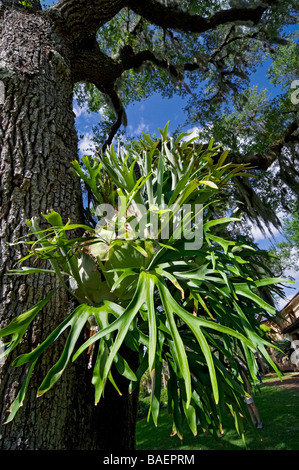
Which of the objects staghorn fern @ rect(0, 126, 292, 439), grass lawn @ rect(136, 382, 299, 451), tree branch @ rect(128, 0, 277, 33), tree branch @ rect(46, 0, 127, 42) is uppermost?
tree branch @ rect(128, 0, 277, 33)

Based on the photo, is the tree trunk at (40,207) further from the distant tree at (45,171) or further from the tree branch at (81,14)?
the tree branch at (81,14)

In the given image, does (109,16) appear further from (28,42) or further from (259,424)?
(259,424)

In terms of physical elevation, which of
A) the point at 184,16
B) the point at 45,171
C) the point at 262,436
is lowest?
the point at 262,436

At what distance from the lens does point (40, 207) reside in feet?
4.17

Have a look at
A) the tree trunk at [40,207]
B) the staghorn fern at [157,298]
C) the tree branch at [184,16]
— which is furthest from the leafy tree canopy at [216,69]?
the staghorn fern at [157,298]

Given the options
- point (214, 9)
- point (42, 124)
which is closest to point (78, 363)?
point (42, 124)

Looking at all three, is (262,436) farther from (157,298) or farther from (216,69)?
(216,69)

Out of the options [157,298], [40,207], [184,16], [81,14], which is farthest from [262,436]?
[184,16]

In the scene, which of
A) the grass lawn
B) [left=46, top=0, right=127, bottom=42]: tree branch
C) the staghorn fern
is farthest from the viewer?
the grass lawn

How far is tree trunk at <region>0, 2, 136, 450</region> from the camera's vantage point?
0.95 metres

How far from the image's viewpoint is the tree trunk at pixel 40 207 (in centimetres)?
95

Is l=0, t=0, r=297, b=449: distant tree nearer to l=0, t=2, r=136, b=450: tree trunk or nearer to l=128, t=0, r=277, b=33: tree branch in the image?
l=0, t=2, r=136, b=450: tree trunk

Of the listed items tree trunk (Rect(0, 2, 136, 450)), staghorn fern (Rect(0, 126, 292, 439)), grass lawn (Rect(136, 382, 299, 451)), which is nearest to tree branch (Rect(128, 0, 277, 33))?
tree trunk (Rect(0, 2, 136, 450))

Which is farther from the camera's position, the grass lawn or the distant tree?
the grass lawn
